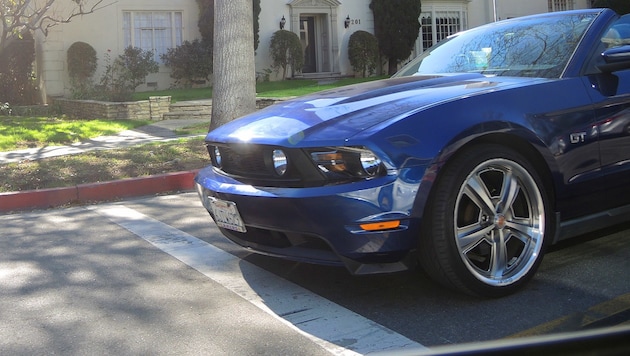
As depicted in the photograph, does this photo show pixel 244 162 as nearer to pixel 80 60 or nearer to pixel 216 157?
pixel 216 157

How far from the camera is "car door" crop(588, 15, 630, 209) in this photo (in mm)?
4109

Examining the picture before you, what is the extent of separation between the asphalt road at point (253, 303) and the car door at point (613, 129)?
0.49m

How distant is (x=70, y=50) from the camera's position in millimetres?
19984

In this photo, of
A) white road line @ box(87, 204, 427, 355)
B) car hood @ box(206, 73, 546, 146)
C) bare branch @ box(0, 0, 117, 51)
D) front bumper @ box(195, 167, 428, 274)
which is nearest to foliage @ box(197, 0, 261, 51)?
bare branch @ box(0, 0, 117, 51)

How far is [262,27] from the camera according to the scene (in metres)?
22.6

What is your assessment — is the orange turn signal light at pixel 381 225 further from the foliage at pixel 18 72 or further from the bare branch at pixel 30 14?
the foliage at pixel 18 72

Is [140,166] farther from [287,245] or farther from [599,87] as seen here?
[599,87]

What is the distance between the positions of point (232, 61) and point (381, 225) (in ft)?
21.0

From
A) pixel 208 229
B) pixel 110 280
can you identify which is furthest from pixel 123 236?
pixel 110 280

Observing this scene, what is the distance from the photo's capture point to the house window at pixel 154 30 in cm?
2125

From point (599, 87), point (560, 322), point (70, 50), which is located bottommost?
point (560, 322)

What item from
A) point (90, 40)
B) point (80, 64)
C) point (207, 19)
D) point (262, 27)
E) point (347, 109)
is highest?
point (207, 19)

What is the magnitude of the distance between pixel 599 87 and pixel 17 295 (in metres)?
3.74

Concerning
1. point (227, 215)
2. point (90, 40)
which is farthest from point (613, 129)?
point (90, 40)
